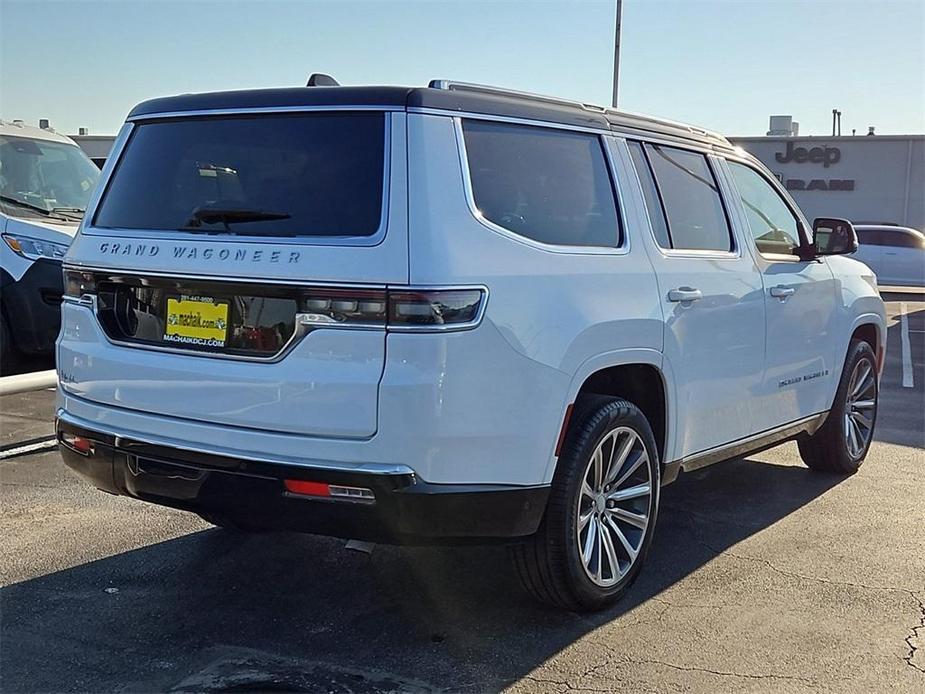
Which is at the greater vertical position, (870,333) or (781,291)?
(781,291)

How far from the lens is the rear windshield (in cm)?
332

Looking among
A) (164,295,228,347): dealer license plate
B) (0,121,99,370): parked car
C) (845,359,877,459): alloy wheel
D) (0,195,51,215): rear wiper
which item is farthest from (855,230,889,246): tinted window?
(164,295,228,347): dealer license plate

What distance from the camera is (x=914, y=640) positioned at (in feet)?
12.4

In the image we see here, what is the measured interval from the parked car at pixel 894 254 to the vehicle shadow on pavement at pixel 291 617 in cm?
1862

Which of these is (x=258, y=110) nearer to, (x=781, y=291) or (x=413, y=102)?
(x=413, y=102)

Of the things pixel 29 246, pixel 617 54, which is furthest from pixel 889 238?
pixel 29 246

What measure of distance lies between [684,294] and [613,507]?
975 mm

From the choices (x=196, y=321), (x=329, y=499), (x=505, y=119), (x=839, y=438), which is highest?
(x=505, y=119)

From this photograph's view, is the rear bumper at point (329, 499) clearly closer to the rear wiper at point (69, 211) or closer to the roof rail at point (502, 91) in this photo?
the roof rail at point (502, 91)

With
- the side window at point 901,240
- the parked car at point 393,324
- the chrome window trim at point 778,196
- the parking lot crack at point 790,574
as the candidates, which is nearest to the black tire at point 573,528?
the parked car at point 393,324

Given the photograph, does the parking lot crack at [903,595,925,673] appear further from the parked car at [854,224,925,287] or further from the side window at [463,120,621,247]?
the parked car at [854,224,925,287]

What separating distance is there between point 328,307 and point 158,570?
1.82 m

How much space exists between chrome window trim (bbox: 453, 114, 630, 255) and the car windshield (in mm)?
6244

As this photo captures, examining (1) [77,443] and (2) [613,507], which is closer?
(1) [77,443]
